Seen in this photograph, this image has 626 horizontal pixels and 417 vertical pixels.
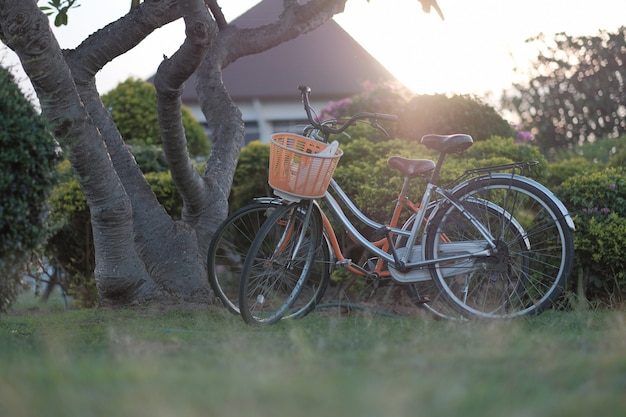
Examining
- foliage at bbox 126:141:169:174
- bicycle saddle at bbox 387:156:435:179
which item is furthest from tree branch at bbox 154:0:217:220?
foliage at bbox 126:141:169:174

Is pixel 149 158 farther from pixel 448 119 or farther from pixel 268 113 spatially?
pixel 268 113

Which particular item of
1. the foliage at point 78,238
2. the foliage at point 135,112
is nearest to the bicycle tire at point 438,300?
the foliage at point 78,238

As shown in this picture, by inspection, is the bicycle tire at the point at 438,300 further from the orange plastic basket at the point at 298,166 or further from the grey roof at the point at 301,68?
the grey roof at the point at 301,68

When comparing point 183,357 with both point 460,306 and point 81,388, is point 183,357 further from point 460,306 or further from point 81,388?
point 460,306

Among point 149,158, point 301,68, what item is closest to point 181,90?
point 149,158

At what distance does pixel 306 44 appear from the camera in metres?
25.1

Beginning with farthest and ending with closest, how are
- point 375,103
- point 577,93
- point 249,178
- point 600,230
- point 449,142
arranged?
point 577,93, point 375,103, point 249,178, point 600,230, point 449,142

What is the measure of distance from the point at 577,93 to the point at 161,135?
13484 millimetres

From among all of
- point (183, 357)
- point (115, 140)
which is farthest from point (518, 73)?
point (183, 357)

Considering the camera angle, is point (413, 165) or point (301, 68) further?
point (301, 68)

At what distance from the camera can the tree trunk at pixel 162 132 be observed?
5.62 m

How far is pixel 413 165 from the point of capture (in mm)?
5418

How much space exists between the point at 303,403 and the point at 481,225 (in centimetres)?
294

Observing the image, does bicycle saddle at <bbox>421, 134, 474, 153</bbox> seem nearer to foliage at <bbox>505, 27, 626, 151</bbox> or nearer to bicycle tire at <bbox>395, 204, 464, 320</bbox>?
bicycle tire at <bbox>395, 204, 464, 320</bbox>
